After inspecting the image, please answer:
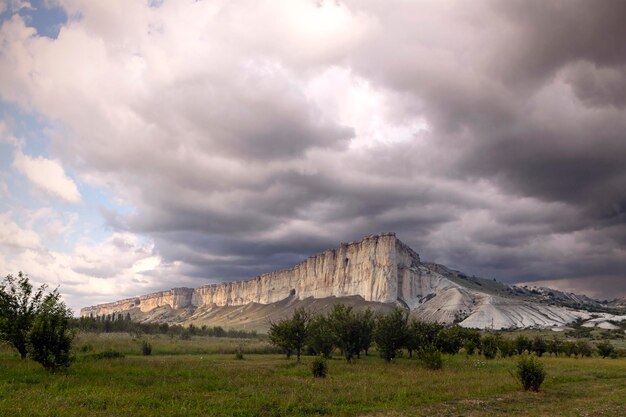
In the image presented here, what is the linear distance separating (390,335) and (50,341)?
45.1 m

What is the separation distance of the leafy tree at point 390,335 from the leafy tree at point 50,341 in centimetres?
4218

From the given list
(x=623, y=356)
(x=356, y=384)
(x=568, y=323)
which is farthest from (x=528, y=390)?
(x=568, y=323)

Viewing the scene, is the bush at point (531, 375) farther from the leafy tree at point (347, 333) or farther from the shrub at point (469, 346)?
the shrub at point (469, 346)

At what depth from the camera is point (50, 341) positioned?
31.1 meters

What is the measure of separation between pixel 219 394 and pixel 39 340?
53.1ft

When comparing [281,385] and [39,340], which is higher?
[39,340]

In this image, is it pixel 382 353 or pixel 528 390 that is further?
pixel 382 353

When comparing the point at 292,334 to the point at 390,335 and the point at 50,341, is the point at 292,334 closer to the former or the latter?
the point at 390,335

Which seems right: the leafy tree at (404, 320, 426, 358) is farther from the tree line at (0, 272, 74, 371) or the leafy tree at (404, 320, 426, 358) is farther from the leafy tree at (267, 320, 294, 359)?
the tree line at (0, 272, 74, 371)

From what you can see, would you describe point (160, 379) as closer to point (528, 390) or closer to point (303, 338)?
point (528, 390)

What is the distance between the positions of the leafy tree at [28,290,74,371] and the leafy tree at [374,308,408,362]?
4218 cm

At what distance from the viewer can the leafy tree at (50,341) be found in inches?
1203

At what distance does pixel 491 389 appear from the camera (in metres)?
29.3

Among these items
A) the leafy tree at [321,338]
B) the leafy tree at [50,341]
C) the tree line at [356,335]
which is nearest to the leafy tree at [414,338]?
the tree line at [356,335]
